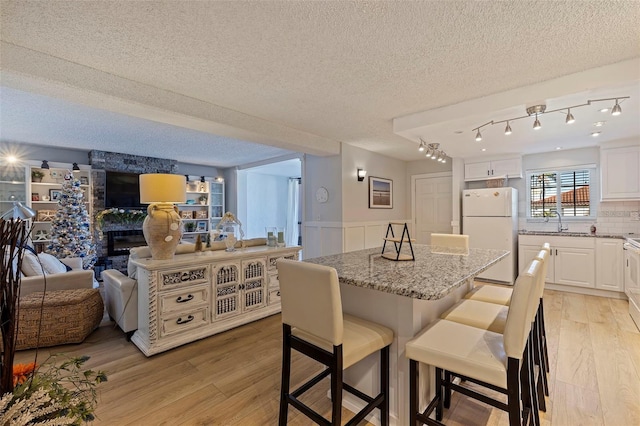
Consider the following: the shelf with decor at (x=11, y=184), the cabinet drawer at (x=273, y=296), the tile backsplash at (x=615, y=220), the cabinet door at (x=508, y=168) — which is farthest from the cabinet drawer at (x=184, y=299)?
the tile backsplash at (x=615, y=220)

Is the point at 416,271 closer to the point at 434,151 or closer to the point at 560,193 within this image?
the point at 434,151

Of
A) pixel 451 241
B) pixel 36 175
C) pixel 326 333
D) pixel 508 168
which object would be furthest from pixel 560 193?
pixel 36 175

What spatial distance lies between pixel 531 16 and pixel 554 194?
436 cm

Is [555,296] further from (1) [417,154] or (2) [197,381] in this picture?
(2) [197,381]

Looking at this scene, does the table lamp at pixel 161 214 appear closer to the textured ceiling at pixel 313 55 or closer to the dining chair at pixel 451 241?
the textured ceiling at pixel 313 55

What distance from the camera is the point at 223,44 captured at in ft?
6.38

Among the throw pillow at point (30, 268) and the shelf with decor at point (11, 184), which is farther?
the shelf with decor at point (11, 184)

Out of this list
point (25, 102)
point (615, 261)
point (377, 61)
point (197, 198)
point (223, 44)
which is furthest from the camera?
point (197, 198)

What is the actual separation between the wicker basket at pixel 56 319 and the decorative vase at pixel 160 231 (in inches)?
37.3

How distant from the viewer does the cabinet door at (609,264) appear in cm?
396

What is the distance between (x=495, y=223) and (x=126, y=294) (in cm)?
521

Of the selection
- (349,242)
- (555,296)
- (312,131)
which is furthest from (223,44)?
(555,296)

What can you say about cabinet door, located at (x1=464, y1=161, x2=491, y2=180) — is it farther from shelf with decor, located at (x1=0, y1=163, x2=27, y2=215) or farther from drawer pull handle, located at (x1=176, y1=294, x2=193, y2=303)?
shelf with decor, located at (x1=0, y1=163, x2=27, y2=215)

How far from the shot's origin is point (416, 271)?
1.73 meters
